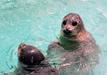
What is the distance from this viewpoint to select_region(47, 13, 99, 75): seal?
7680 mm

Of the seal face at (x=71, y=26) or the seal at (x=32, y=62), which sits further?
the seal face at (x=71, y=26)

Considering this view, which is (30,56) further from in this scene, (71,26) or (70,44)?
(70,44)

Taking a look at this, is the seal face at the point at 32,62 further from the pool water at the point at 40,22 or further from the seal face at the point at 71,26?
the pool water at the point at 40,22

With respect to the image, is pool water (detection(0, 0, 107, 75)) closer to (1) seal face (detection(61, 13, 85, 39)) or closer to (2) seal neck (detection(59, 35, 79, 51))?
(2) seal neck (detection(59, 35, 79, 51))

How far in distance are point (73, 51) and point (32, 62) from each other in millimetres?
1845

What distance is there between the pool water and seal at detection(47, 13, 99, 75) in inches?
19.3

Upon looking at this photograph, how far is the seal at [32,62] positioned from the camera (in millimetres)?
6152

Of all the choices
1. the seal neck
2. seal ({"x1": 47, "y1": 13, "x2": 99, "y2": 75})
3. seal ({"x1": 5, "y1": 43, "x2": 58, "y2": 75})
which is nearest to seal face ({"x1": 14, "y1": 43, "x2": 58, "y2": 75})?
seal ({"x1": 5, "y1": 43, "x2": 58, "y2": 75})

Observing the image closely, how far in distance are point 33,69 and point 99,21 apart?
4.47 metres

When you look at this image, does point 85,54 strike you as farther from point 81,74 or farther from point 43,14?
point 43,14

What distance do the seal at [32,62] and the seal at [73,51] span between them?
1279 mm

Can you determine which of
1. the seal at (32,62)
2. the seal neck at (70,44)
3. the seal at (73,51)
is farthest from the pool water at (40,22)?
the seal at (32,62)

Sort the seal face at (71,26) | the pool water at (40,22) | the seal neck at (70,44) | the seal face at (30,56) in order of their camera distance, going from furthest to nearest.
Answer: the pool water at (40,22) < the seal neck at (70,44) < the seal face at (71,26) < the seal face at (30,56)

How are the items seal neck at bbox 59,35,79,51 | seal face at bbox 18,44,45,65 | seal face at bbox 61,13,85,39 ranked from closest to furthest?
seal face at bbox 18,44,45,65 → seal face at bbox 61,13,85,39 → seal neck at bbox 59,35,79,51
